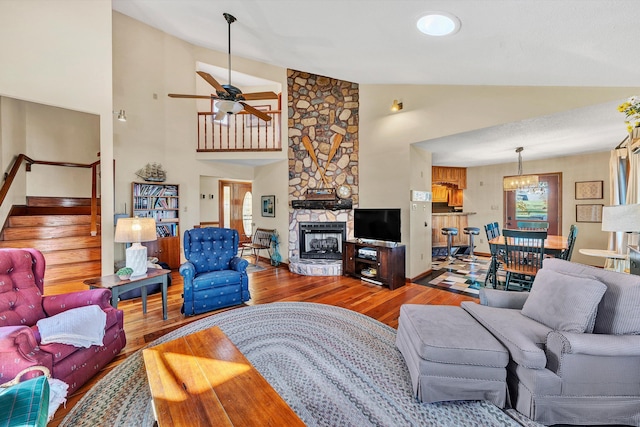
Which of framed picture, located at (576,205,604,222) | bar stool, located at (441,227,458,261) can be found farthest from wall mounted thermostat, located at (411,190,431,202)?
framed picture, located at (576,205,604,222)

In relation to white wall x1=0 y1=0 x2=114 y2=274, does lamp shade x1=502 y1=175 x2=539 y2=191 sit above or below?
below

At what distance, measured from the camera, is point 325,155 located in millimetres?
5367

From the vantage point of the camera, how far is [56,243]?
2.85 m

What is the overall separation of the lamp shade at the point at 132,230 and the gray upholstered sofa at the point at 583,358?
11.4ft

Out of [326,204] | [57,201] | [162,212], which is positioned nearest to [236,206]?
[162,212]

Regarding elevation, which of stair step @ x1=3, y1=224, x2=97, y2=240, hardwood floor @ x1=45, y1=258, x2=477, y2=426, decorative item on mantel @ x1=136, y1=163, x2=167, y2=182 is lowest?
hardwood floor @ x1=45, y1=258, x2=477, y2=426

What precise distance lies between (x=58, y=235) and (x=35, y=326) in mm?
1520

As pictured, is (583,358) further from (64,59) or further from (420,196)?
(64,59)

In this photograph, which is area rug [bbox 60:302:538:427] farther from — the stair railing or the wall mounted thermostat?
the wall mounted thermostat

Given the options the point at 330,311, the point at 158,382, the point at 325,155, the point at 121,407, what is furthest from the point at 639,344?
the point at 325,155

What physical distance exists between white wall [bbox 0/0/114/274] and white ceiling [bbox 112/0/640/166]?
109 cm

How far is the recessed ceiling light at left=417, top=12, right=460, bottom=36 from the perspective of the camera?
1687 millimetres

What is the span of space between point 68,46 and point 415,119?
→ 4.65 metres

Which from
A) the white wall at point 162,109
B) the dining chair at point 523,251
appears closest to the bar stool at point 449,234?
the dining chair at point 523,251
